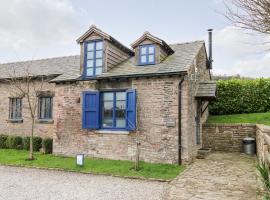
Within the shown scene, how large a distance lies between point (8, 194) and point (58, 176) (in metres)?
2.41

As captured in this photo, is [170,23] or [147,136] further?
[147,136]

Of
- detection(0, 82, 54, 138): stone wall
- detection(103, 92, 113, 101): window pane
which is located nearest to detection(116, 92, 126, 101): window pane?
detection(103, 92, 113, 101): window pane

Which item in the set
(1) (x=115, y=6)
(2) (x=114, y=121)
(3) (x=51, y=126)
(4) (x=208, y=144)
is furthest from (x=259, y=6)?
(3) (x=51, y=126)

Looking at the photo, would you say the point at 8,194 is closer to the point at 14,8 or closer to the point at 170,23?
the point at 170,23

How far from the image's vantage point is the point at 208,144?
53.1ft

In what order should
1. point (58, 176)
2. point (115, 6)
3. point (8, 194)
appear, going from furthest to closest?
point (115, 6) → point (58, 176) → point (8, 194)

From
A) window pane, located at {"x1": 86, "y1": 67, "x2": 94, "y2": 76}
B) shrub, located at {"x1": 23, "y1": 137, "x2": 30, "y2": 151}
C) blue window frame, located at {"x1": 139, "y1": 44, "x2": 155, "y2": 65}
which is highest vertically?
blue window frame, located at {"x1": 139, "y1": 44, "x2": 155, "y2": 65}

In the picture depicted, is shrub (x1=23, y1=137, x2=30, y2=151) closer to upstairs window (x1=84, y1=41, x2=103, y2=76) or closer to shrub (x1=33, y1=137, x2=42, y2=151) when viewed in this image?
shrub (x1=33, y1=137, x2=42, y2=151)

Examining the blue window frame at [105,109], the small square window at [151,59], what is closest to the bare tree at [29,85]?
the blue window frame at [105,109]

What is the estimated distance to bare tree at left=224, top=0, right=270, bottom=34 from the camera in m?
4.16

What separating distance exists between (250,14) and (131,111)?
27.0 feet

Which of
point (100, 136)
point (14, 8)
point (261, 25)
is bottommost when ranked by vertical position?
point (100, 136)

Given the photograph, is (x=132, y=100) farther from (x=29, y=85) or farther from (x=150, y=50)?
(x=29, y=85)

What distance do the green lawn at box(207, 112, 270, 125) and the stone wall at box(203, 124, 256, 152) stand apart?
5.77ft
